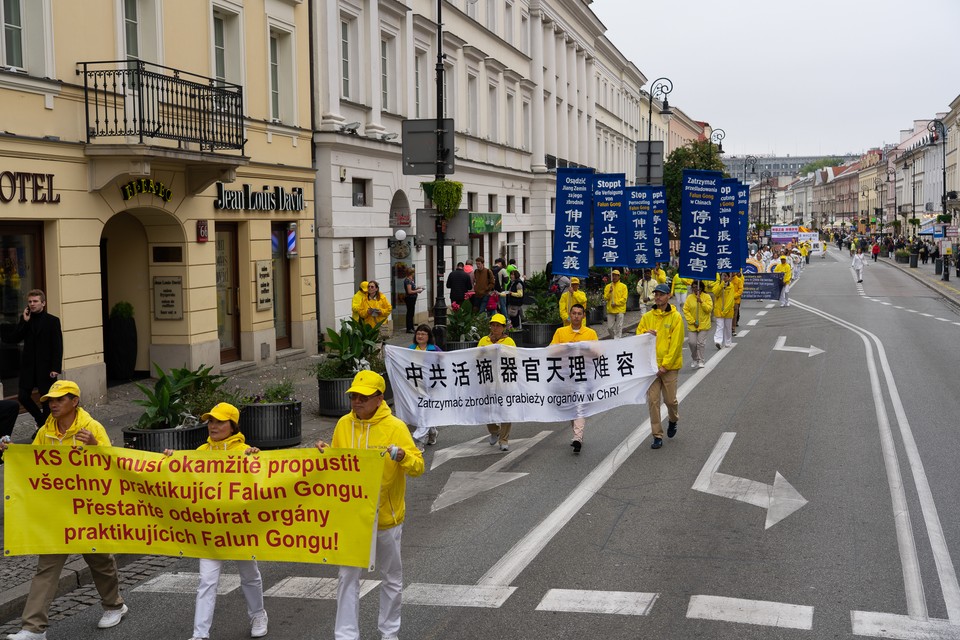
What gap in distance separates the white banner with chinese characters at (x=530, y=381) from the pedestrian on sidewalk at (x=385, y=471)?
20.0ft

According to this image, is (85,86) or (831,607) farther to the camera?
(85,86)

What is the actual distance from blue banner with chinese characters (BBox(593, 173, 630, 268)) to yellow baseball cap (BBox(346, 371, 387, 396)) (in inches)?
765

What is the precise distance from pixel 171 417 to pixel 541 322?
46.9 feet

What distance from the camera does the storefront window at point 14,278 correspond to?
48.6 ft

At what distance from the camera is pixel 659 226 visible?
1079 inches

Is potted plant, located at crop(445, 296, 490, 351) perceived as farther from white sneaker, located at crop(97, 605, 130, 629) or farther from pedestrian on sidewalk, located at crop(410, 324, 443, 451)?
white sneaker, located at crop(97, 605, 130, 629)

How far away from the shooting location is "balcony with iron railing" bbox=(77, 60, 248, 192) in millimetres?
15805

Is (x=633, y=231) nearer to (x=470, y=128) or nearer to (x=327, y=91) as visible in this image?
(x=327, y=91)

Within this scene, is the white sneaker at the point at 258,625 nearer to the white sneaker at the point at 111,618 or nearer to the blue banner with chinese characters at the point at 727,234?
the white sneaker at the point at 111,618

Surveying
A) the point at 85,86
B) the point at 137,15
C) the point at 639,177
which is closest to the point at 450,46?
the point at 639,177

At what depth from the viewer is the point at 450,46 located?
3372 centimetres

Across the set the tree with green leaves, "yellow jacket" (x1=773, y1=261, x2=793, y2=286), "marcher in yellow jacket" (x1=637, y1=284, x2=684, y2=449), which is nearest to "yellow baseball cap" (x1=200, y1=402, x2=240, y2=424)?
"marcher in yellow jacket" (x1=637, y1=284, x2=684, y2=449)

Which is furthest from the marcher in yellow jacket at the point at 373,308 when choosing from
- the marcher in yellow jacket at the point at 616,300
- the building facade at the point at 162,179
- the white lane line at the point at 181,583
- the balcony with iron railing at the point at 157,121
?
the white lane line at the point at 181,583

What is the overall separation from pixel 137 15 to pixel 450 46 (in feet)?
55.9
